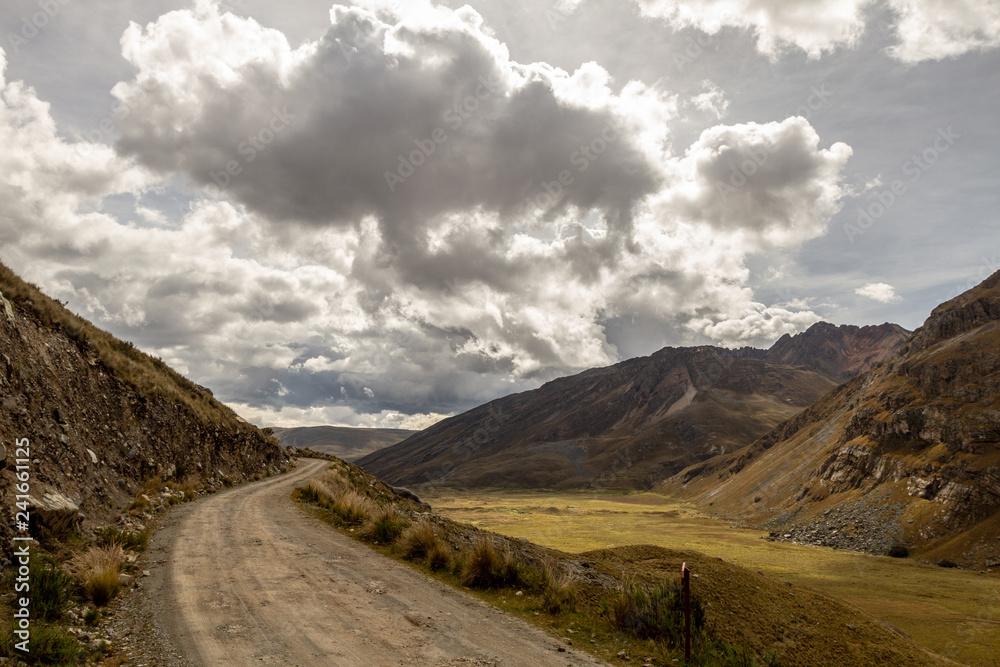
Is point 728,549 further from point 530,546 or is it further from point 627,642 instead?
point 627,642

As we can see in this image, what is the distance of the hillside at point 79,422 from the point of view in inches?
565

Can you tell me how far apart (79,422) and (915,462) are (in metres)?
93.1

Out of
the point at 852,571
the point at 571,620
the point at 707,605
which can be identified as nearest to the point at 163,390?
the point at 571,620

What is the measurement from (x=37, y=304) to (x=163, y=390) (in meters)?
10.1

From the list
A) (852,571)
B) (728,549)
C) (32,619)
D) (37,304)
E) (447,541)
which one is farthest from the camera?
(728,549)

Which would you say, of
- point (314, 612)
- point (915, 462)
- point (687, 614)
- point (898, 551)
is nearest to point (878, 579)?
point (898, 551)

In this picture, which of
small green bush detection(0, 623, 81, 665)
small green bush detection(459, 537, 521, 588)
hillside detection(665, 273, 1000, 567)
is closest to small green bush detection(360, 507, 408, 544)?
small green bush detection(459, 537, 521, 588)

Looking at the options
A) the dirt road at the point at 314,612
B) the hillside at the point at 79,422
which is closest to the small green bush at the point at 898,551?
the dirt road at the point at 314,612

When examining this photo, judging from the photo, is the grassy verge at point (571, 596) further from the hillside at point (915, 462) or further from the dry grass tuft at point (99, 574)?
the hillside at point (915, 462)

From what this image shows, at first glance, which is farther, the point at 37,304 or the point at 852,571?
the point at 852,571

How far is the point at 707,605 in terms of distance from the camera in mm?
10398

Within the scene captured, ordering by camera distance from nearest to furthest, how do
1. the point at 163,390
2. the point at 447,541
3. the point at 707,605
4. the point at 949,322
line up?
1. the point at 707,605
2. the point at 447,541
3. the point at 163,390
4. the point at 949,322

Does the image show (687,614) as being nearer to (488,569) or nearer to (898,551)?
(488,569)

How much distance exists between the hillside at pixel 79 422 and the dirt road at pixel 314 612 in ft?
11.5
